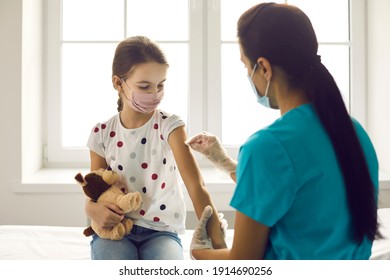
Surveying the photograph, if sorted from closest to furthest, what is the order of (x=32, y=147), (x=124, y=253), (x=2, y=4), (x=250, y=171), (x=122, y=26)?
(x=250, y=171)
(x=124, y=253)
(x=2, y=4)
(x=32, y=147)
(x=122, y=26)

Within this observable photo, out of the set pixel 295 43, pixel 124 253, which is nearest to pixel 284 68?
pixel 295 43

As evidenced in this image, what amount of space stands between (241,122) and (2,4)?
1.22 m

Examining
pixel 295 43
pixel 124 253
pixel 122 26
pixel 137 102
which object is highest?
pixel 122 26

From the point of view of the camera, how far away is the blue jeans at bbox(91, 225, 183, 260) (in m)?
1.41

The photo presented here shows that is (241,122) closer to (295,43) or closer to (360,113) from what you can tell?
(360,113)

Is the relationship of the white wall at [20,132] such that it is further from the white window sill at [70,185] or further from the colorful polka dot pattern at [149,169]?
the colorful polka dot pattern at [149,169]

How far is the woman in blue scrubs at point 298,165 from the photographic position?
96 centimetres

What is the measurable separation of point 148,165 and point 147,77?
241 millimetres

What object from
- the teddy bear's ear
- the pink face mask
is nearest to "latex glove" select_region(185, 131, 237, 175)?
the pink face mask

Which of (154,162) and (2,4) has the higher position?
(2,4)

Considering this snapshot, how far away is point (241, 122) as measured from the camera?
2701mm

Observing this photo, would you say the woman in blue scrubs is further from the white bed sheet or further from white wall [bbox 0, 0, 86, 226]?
white wall [bbox 0, 0, 86, 226]

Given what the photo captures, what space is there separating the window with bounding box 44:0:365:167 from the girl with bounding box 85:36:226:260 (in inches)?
41.4

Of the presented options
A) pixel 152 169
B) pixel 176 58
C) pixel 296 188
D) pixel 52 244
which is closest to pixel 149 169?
pixel 152 169
